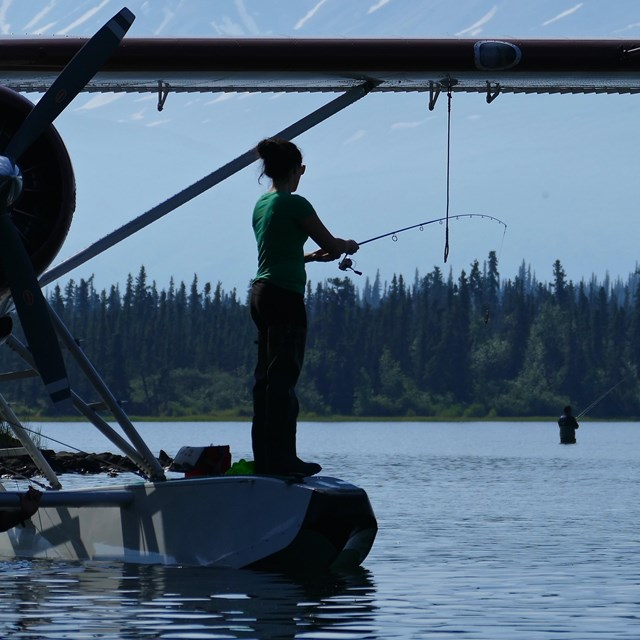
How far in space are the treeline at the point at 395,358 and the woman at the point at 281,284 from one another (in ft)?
456

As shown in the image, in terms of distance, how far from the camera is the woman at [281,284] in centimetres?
927

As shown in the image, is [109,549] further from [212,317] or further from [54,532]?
[212,317]

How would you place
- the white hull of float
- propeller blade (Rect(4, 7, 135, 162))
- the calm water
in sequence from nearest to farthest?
the calm water → the white hull of float → propeller blade (Rect(4, 7, 135, 162))

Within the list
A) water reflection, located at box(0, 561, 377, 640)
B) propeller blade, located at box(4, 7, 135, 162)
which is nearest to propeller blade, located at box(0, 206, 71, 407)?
propeller blade, located at box(4, 7, 135, 162)

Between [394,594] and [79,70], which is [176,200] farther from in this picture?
[394,594]

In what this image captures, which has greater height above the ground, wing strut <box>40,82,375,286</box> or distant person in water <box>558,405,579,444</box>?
wing strut <box>40,82,375,286</box>

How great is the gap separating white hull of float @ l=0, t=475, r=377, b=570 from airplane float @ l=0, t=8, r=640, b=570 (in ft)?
0.04

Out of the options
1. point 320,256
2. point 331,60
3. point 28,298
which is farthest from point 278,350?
point 331,60

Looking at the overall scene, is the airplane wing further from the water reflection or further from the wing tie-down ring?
the water reflection

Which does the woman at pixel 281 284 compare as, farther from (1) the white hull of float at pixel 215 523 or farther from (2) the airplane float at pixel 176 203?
(2) the airplane float at pixel 176 203

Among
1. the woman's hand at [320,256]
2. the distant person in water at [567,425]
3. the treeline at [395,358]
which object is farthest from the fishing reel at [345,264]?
the treeline at [395,358]

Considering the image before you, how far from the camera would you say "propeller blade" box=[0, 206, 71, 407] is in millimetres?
9969

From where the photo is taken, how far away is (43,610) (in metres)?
8.27

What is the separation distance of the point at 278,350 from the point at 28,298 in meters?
1.88
